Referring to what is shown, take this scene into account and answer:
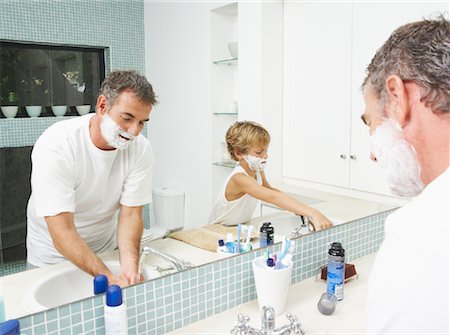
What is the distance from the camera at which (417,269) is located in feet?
2.34

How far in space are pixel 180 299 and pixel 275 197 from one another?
59 cm

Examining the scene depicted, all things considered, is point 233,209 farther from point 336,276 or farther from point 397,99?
point 397,99

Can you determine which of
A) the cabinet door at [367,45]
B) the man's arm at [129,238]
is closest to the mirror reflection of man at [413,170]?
the man's arm at [129,238]

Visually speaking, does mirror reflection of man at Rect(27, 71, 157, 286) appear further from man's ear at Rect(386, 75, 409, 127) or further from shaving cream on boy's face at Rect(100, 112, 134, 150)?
man's ear at Rect(386, 75, 409, 127)

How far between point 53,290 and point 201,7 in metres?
0.93

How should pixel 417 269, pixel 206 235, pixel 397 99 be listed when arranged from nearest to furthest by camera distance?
pixel 417 269
pixel 397 99
pixel 206 235

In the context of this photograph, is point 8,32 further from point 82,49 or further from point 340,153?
point 340,153

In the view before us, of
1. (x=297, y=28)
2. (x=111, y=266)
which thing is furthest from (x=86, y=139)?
(x=297, y=28)

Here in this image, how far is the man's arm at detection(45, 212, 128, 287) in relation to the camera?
119cm

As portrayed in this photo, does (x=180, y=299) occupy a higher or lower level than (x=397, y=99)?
lower

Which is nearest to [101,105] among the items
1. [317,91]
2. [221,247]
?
[221,247]

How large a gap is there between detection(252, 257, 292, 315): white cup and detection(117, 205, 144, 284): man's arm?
0.36 meters

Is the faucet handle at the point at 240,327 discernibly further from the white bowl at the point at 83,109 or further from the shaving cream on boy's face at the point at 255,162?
the white bowl at the point at 83,109

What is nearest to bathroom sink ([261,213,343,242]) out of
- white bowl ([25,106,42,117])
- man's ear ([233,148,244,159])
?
man's ear ([233,148,244,159])
